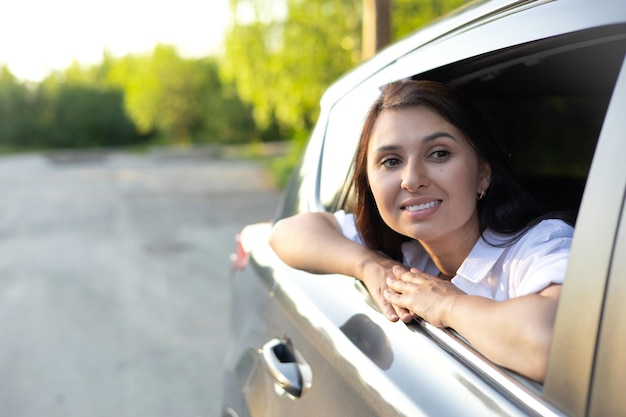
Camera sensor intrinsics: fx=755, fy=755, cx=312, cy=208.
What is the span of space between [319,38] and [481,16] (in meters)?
10.3

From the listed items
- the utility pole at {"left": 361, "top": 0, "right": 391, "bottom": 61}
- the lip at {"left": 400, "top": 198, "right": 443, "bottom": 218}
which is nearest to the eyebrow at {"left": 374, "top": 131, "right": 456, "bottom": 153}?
the lip at {"left": 400, "top": 198, "right": 443, "bottom": 218}

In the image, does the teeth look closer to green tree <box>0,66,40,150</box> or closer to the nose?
the nose

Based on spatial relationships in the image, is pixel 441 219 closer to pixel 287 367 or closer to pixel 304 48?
pixel 287 367

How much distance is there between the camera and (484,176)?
5.79 ft

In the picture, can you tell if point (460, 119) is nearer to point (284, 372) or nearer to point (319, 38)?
point (284, 372)

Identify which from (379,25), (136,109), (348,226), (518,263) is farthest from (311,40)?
(136,109)

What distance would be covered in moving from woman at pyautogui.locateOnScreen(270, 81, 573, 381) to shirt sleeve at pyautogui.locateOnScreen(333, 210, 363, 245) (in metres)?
0.06

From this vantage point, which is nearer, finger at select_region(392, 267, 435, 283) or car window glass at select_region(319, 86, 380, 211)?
finger at select_region(392, 267, 435, 283)

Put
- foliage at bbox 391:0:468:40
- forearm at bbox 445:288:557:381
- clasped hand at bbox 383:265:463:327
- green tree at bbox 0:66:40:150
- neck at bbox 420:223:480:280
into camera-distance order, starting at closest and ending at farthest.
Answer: forearm at bbox 445:288:557:381, clasped hand at bbox 383:265:463:327, neck at bbox 420:223:480:280, foliage at bbox 391:0:468:40, green tree at bbox 0:66:40:150

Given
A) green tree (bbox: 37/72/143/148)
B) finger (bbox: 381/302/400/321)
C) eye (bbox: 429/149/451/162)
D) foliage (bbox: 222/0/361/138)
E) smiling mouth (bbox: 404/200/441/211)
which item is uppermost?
eye (bbox: 429/149/451/162)

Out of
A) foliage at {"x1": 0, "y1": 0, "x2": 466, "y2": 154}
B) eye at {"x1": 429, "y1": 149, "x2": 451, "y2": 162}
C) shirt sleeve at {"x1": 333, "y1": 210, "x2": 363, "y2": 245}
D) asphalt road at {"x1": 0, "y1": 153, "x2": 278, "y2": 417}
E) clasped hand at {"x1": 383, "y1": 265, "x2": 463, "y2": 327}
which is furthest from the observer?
foliage at {"x1": 0, "y1": 0, "x2": 466, "y2": 154}

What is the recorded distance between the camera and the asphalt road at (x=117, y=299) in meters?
4.42

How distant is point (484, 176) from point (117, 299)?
207 inches

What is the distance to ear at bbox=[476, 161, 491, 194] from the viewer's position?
5.75 feet
